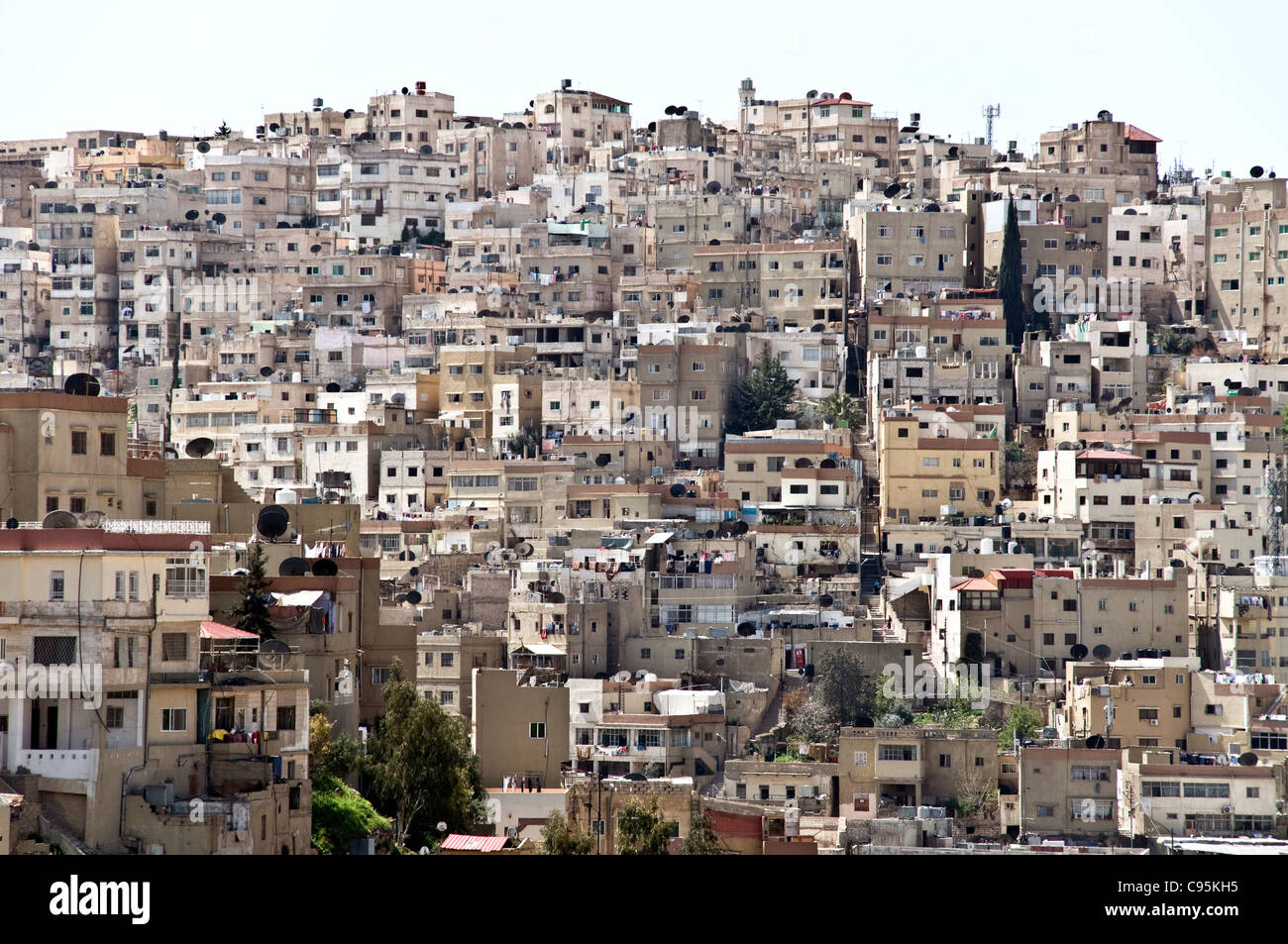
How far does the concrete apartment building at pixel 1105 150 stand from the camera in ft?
251

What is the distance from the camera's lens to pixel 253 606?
85.8ft

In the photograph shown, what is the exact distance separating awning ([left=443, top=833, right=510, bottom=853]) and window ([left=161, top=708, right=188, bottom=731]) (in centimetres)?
426

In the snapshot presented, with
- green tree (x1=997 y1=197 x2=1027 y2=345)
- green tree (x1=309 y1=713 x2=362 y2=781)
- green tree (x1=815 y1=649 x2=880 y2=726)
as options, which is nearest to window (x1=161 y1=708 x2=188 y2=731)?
green tree (x1=309 y1=713 x2=362 y2=781)

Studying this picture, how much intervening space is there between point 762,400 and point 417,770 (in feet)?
109

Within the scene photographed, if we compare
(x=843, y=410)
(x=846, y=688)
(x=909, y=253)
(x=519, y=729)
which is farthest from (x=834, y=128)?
(x=519, y=729)

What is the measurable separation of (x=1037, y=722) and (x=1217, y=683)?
3.52 meters

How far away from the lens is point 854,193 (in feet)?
247

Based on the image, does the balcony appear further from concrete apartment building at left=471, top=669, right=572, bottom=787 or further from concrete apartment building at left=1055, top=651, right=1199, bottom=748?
concrete apartment building at left=1055, top=651, right=1199, bottom=748

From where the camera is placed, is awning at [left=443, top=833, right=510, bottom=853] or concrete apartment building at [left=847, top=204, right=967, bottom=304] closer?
awning at [left=443, top=833, right=510, bottom=853]

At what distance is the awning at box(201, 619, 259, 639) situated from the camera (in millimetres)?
23859

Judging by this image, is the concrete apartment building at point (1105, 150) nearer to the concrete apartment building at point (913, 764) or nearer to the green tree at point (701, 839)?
the concrete apartment building at point (913, 764)

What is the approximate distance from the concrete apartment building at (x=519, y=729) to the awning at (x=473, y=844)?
10.9 metres
